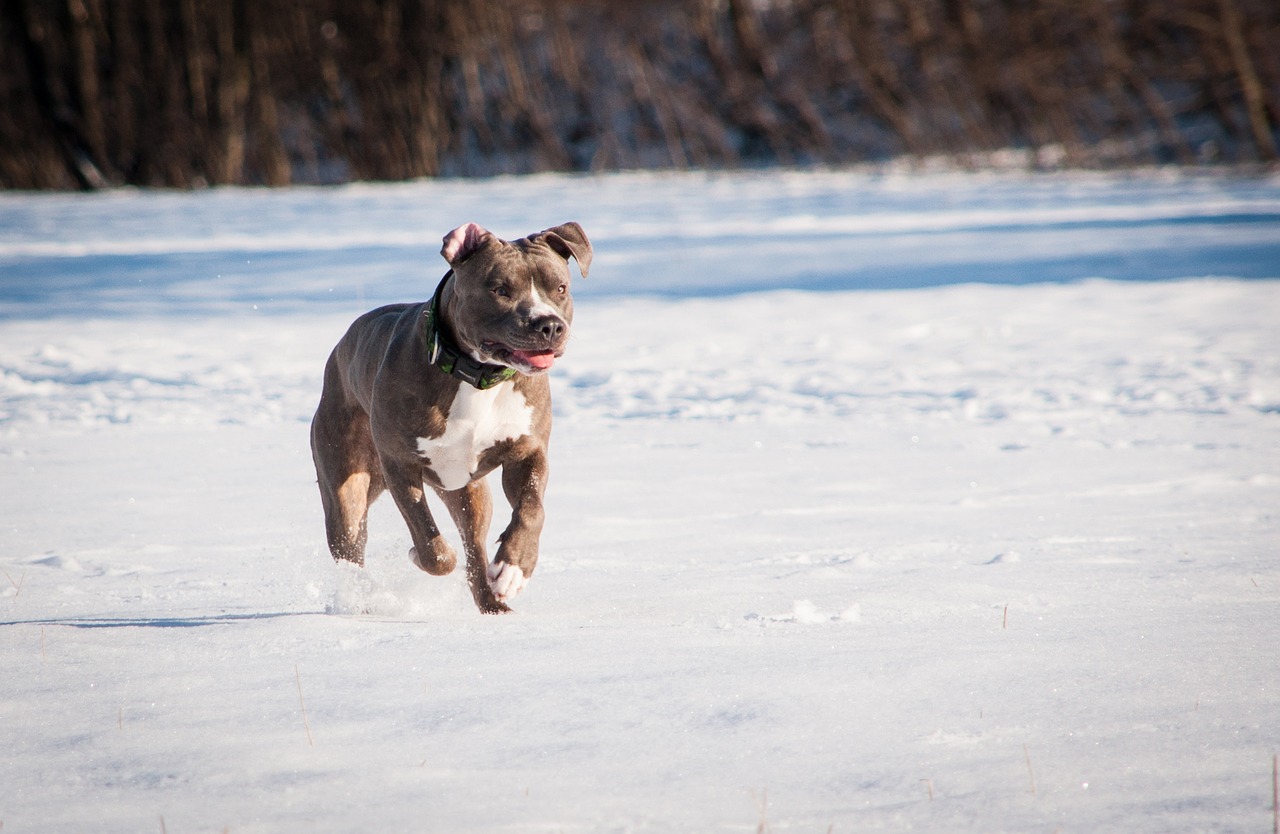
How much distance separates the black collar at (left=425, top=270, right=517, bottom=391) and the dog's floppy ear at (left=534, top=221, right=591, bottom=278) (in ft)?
1.61

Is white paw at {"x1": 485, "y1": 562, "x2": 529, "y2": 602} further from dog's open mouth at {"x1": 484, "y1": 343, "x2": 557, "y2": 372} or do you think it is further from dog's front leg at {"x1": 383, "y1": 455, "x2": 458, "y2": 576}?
dog's open mouth at {"x1": 484, "y1": 343, "x2": 557, "y2": 372}

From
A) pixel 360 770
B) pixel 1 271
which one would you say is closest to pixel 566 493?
pixel 360 770

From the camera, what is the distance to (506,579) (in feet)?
13.8

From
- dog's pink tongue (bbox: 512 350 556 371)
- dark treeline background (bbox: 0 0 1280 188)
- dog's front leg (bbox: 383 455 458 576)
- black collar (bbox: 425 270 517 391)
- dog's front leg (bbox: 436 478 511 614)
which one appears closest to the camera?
dog's pink tongue (bbox: 512 350 556 371)

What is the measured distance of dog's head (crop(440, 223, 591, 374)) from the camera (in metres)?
4.14

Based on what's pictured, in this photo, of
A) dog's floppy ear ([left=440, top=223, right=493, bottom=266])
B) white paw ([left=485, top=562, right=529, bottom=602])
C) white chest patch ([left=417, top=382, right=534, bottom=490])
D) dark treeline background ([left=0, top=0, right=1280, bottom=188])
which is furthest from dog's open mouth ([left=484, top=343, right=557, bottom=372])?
dark treeline background ([left=0, top=0, right=1280, bottom=188])

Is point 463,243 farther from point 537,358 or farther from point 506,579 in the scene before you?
point 506,579

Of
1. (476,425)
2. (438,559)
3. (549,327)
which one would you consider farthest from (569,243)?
(438,559)

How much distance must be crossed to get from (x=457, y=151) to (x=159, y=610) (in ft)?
99.1

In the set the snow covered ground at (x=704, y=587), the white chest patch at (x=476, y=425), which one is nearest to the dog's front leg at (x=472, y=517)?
the snow covered ground at (x=704, y=587)

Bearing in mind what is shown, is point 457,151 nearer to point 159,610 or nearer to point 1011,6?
point 1011,6

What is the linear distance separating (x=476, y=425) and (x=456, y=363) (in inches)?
8.1

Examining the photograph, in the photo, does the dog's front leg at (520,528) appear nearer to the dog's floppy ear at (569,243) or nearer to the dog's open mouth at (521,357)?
the dog's open mouth at (521,357)

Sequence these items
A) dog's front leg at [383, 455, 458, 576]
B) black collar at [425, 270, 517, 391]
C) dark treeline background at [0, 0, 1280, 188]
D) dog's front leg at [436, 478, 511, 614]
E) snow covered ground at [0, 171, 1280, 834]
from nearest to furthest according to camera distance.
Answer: snow covered ground at [0, 171, 1280, 834] → black collar at [425, 270, 517, 391] → dog's front leg at [383, 455, 458, 576] → dog's front leg at [436, 478, 511, 614] → dark treeline background at [0, 0, 1280, 188]
